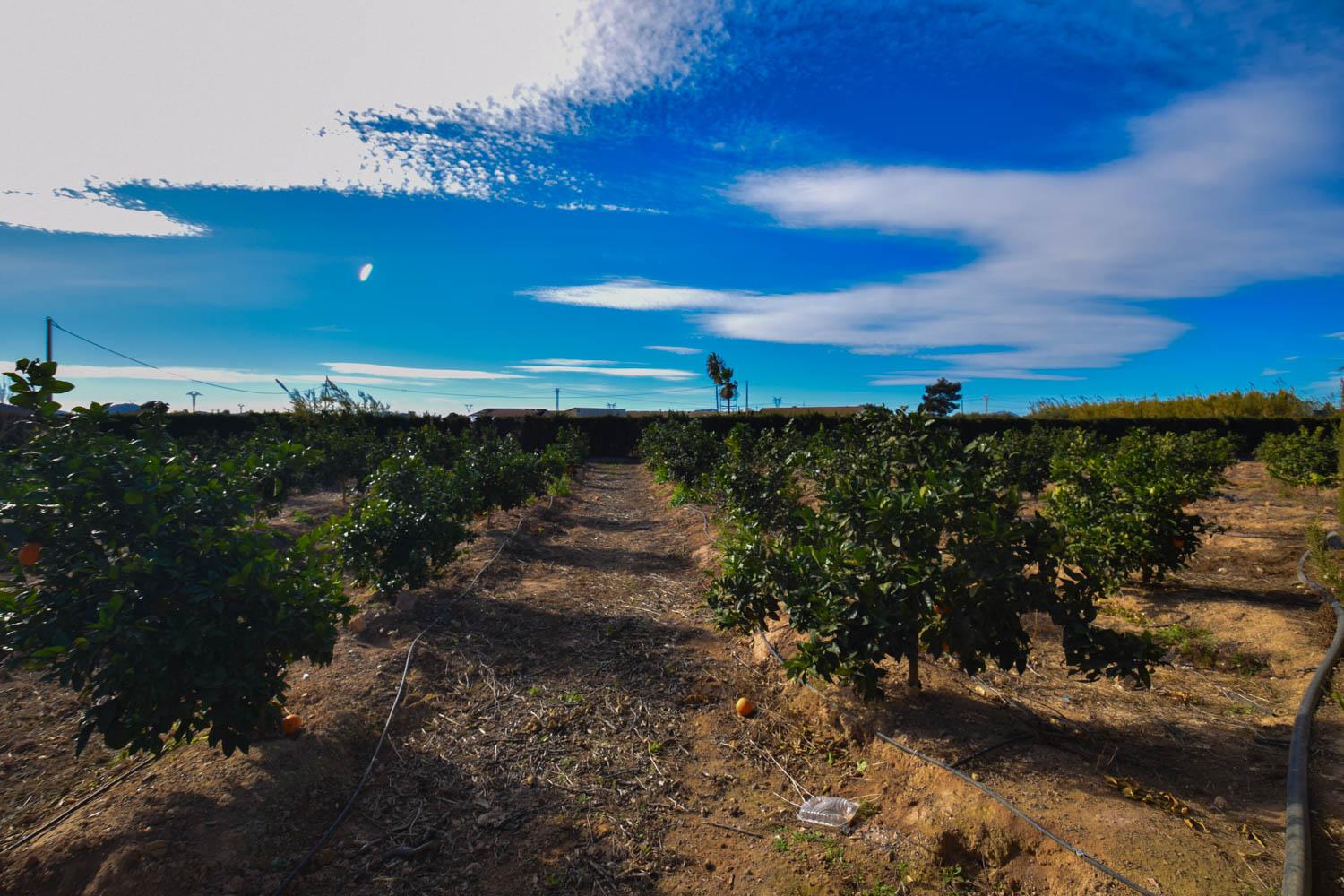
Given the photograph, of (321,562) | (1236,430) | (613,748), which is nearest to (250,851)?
(321,562)

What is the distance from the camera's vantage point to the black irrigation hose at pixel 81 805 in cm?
315

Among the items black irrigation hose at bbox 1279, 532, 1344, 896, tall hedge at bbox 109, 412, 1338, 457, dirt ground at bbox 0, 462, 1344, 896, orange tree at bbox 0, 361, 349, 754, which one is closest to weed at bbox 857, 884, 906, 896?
dirt ground at bbox 0, 462, 1344, 896

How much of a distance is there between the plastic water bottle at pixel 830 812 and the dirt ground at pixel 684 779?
81mm

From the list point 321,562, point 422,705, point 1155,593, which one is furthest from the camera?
point 1155,593

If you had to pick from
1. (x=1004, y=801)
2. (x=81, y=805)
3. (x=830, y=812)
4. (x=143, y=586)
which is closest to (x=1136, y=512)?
(x=1004, y=801)

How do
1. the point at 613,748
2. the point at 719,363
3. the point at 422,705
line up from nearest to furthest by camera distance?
the point at 613,748, the point at 422,705, the point at 719,363

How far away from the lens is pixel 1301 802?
2857mm

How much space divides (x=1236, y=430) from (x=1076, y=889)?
1271 inches

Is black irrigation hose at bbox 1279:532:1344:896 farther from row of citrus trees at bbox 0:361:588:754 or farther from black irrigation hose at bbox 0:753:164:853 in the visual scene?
black irrigation hose at bbox 0:753:164:853

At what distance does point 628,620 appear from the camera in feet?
22.6

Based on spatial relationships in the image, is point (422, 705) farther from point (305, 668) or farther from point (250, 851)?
point (250, 851)

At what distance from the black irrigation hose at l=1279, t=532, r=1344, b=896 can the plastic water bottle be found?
67.0 inches

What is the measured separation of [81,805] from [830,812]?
390cm

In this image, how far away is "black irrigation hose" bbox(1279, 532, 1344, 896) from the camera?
2447mm
